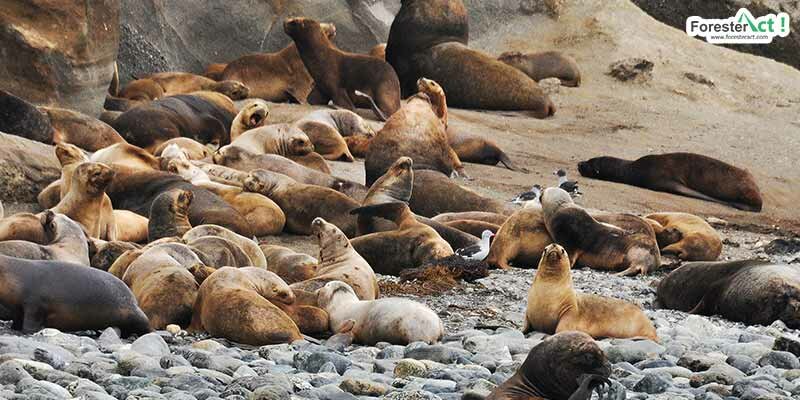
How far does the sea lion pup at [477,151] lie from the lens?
15.3 meters

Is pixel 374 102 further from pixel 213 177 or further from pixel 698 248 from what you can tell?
pixel 698 248

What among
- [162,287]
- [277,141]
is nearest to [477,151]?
[277,141]

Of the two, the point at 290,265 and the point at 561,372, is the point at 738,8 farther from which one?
the point at 561,372

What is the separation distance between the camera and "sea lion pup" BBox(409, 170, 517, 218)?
1203 centimetres

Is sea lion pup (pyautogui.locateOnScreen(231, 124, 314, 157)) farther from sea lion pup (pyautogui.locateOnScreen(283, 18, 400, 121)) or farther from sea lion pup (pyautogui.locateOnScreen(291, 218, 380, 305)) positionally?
sea lion pup (pyautogui.locateOnScreen(291, 218, 380, 305))

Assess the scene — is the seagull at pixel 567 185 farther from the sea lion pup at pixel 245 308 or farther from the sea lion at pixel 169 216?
the sea lion pup at pixel 245 308

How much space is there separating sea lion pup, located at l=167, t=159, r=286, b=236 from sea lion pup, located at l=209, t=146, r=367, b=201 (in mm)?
537

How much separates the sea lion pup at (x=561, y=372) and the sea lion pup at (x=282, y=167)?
6864 millimetres

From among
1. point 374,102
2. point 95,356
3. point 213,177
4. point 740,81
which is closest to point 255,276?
point 95,356

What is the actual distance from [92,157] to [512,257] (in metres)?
3.57

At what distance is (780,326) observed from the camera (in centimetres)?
811

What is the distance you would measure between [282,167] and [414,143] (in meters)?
1.35

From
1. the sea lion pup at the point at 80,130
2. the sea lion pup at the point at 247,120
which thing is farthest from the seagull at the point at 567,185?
the sea lion pup at the point at 80,130

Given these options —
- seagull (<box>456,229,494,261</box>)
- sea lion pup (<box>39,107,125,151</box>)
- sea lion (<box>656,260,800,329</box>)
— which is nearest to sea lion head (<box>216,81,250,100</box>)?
sea lion pup (<box>39,107,125,151</box>)
